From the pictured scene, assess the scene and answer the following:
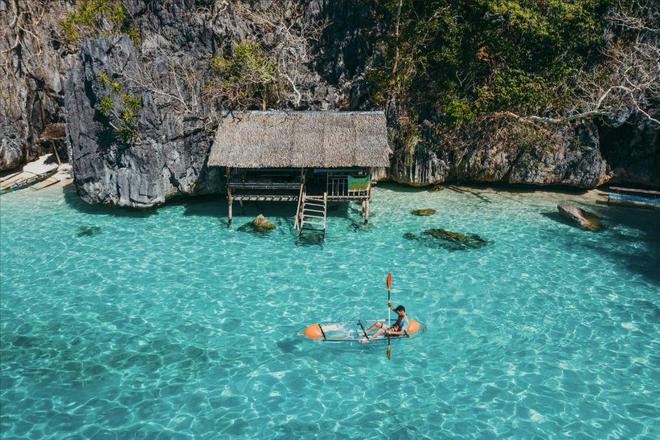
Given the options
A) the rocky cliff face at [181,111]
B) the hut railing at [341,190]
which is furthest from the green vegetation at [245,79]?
the hut railing at [341,190]

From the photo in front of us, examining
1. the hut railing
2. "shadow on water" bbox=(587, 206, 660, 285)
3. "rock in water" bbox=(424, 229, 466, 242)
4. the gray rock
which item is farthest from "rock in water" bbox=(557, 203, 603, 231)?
the gray rock

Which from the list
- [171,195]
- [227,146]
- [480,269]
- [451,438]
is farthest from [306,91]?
[451,438]

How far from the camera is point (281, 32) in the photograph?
29266 millimetres

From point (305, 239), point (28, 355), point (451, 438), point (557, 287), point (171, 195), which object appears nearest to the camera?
point (451, 438)

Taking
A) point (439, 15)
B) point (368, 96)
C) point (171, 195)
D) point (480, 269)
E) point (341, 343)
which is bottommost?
point (341, 343)

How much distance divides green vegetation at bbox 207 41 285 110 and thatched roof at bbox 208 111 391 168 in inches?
118

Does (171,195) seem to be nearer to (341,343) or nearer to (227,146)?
(227,146)

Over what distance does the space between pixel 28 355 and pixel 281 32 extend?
2269 centimetres

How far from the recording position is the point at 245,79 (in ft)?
89.1

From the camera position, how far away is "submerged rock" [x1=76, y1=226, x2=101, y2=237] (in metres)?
22.6

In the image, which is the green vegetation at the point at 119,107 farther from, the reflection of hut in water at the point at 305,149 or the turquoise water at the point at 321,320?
the reflection of hut in water at the point at 305,149

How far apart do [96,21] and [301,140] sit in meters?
17.2

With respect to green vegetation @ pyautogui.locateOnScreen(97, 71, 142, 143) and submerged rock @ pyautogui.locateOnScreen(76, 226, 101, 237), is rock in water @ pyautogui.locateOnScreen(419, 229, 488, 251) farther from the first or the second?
green vegetation @ pyautogui.locateOnScreen(97, 71, 142, 143)

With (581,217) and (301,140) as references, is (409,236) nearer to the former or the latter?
(301,140)
